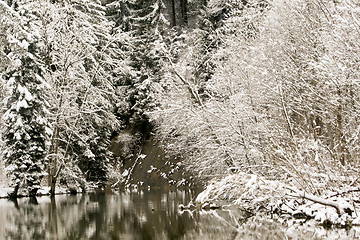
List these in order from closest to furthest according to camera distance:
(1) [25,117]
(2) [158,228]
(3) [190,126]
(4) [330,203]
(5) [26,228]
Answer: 1. (4) [330,203]
2. (2) [158,228]
3. (5) [26,228]
4. (3) [190,126]
5. (1) [25,117]

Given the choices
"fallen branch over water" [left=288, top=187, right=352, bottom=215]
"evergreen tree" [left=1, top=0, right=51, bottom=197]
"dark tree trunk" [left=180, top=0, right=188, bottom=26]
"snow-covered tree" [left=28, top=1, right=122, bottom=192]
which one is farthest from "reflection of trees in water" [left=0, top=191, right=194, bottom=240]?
"dark tree trunk" [left=180, top=0, right=188, bottom=26]

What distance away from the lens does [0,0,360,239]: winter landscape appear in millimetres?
10188

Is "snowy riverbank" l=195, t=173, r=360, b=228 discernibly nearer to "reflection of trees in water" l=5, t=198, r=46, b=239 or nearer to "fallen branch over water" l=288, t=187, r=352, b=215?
"fallen branch over water" l=288, t=187, r=352, b=215

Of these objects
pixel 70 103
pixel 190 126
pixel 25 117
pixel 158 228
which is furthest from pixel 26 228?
pixel 70 103

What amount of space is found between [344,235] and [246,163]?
7.05m

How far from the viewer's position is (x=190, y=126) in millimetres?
16328

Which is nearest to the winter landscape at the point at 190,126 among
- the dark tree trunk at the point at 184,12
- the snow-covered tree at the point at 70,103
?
the snow-covered tree at the point at 70,103

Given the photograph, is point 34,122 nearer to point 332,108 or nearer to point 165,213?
point 165,213

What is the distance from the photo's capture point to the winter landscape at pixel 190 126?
10188 millimetres

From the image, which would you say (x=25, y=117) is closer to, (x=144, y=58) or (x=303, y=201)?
(x=144, y=58)

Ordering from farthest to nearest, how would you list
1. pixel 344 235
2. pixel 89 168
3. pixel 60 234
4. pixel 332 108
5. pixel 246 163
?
pixel 89 168
pixel 246 163
pixel 332 108
pixel 60 234
pixel 344 235

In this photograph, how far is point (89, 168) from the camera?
31.7 meters

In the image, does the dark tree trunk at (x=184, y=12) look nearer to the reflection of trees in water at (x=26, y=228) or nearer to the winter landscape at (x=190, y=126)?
the winter landscape at (x=190, y=126)

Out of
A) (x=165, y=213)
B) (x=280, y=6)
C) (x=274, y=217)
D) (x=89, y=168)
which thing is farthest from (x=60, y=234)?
(x=89, y=168)
